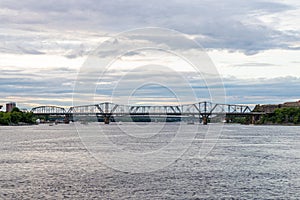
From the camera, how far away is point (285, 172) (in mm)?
54688

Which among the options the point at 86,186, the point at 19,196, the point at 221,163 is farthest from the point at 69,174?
the point at 221,163

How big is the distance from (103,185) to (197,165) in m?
18.2

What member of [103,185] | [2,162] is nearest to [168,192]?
[103,185]

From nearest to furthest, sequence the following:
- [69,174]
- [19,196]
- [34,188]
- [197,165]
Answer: [19,196]
[34,188]
[69,174]
[197,165]

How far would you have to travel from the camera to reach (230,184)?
4631cm

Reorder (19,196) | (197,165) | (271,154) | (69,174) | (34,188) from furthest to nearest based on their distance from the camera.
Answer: (271,154) → (197,165) → (69,174) → (34,188) → (19,196)

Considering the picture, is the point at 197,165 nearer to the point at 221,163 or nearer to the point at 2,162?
the point at 221,163

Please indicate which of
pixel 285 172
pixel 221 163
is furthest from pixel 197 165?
pixel 285 172

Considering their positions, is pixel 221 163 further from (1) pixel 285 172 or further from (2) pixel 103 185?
(2) pixel 103 185

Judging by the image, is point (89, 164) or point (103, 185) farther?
point (89, 164)

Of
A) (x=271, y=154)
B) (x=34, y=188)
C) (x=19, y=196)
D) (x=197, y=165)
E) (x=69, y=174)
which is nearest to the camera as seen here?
(x=19, y=196)

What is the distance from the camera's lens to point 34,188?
43562 mm

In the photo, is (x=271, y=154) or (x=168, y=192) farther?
(x=271, y=154)

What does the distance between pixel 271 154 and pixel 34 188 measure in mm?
42973
